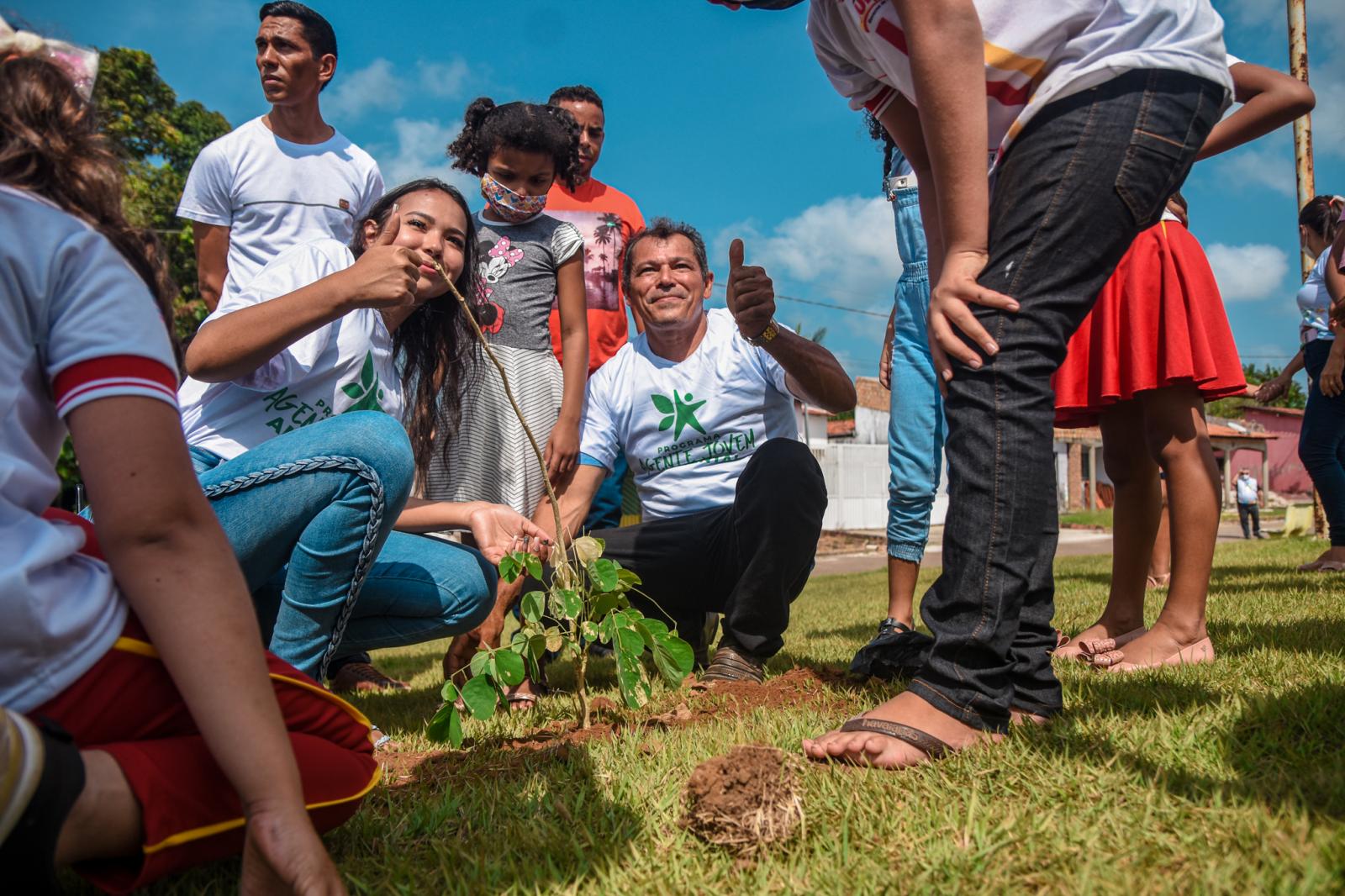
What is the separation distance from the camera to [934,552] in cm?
2058

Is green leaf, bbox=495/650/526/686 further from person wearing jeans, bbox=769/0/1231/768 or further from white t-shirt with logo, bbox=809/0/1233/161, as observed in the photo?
white t-shirt with logo, bbox=809/0/1233/161

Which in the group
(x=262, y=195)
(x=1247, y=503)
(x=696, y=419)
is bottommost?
(x=1247, y=503)

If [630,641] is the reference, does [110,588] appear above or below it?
above

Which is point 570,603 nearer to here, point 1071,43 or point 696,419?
point 696,419

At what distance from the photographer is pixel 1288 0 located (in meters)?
10.8

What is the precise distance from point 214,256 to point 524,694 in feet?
8.81

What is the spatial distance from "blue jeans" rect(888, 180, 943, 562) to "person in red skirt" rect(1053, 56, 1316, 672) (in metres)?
0.57

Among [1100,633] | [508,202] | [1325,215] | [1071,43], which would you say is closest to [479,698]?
[1071,43]

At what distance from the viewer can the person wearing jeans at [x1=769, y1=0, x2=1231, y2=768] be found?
1949 mm

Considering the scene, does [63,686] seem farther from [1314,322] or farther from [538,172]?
[1314,322]

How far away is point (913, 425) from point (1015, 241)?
191 centimetres

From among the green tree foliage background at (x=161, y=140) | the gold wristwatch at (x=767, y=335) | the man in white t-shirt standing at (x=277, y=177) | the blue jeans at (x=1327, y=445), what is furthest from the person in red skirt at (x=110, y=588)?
the green tree foliage background at (x=161, y=140)

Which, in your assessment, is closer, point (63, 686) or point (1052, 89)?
point (63, 686)

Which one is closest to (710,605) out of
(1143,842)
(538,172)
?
(538,172)
